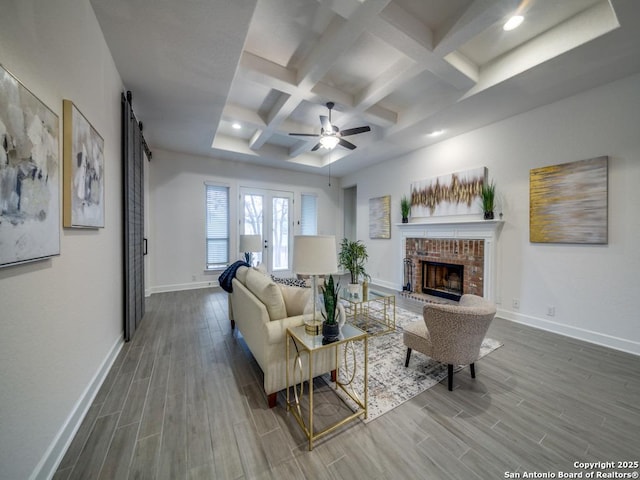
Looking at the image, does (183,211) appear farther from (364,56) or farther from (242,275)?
(364,56)

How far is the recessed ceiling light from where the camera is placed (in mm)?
2209

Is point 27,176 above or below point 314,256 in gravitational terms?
above

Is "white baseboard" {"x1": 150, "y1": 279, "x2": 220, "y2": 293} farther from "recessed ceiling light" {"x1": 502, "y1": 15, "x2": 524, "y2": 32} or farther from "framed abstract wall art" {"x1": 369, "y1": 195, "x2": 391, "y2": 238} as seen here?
"recessed ceiling light" {"x1": 502, "y1": 15, "x2": 524, "y2": 32}

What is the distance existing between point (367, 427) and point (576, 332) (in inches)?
123

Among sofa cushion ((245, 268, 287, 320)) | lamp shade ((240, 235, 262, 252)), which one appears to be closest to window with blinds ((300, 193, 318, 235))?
lamp shade ((240, 235, 262, 252))

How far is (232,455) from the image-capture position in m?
1.40

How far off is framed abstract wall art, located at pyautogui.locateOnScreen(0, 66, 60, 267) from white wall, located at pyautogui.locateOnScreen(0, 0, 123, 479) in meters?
0.09

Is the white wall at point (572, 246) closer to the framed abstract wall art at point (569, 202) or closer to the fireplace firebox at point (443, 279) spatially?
the framed abstract wall art at point (569, 202)

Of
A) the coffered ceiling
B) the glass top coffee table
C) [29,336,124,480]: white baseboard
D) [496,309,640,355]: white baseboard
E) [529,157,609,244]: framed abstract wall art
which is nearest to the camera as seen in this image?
[29,336,124,480]: white baseboard

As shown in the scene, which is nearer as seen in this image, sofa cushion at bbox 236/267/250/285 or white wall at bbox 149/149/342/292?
sofa cushion at bbox 236/267/250/285

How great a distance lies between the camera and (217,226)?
568 cm

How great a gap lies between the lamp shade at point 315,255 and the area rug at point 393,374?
1104 mm

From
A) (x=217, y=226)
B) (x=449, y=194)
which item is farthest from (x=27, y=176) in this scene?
(x=449, y=194)

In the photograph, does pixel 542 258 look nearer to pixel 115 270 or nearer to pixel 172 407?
pixel 172 407
